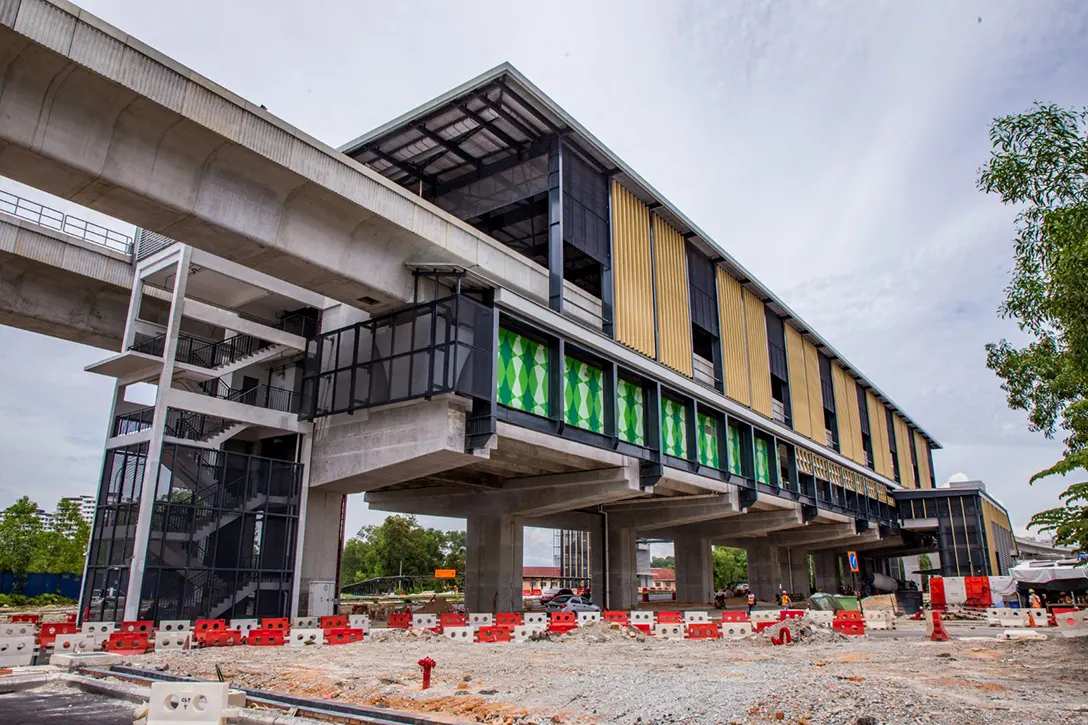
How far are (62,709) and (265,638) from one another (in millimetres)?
8899

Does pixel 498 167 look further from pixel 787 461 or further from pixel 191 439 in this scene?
pixel 787 461

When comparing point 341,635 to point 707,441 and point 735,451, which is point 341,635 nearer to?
point 707,441

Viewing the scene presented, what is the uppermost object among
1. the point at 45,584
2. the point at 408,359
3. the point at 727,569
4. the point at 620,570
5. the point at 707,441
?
the point at 408,359

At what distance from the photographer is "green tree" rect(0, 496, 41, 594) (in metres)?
52.5

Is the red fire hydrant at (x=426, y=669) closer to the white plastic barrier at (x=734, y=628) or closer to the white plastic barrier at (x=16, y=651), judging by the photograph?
the white plastic barrier at (x=16, y=651)

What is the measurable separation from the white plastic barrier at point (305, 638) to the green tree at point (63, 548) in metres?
43.4

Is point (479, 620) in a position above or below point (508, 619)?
below

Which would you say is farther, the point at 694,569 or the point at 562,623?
the point at 694,569

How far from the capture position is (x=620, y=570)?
42781 millimetres

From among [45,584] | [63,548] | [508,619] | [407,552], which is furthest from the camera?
[407,552]

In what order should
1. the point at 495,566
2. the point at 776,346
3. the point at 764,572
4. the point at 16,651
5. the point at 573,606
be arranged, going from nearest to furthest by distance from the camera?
the point at 16,651 → the point at 495,566 → the point at 573,606 → the point at 776,346 → the point at 764,572

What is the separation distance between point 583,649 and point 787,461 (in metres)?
28.3

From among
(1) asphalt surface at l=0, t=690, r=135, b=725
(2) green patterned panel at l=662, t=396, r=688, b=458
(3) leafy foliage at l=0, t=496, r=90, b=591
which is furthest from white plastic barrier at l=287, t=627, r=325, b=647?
(3) leafy foliage at l=0, t=496, r=90, b=591

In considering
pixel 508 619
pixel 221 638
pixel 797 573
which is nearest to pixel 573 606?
pixel 508 619
